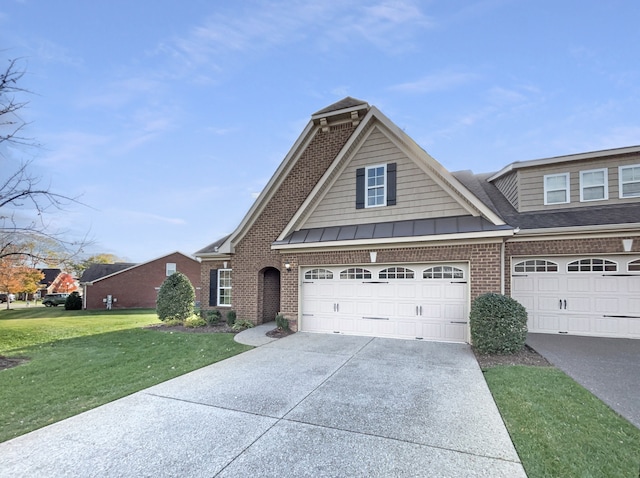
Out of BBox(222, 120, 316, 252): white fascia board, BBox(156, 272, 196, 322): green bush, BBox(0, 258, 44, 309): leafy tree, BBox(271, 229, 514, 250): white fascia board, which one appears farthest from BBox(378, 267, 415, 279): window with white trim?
BBox(0, 258, 44, 309): leafy tree

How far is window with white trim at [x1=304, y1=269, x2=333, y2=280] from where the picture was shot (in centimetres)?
1072

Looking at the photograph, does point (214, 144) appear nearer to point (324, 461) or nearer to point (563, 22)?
point (563, 22)

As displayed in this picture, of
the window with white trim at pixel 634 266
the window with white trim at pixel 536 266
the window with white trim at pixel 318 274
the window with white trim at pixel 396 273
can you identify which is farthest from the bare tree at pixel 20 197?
the window with white trim at pixel 634 266

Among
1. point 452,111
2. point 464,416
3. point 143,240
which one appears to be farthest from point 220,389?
point 143,240

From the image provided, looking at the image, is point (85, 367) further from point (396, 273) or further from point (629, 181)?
point (629, 181)

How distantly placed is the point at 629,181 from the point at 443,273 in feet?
25.5

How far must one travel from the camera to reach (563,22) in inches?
378

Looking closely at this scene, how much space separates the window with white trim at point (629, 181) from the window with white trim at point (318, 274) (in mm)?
10420

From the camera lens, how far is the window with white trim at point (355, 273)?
400 inches

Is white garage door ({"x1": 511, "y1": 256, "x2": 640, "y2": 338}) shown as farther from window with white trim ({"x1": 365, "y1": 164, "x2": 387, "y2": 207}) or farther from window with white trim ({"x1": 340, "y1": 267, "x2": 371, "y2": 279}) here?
window with white trim ({"x1": 365, "y1": 164, "x2": 387, "y2": 207})

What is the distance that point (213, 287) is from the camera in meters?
14.4

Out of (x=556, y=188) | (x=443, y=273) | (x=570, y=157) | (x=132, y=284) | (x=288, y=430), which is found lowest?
(x=132, y=284)

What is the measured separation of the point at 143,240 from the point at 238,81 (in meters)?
27.9

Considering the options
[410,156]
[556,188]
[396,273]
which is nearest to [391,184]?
[410,156]
